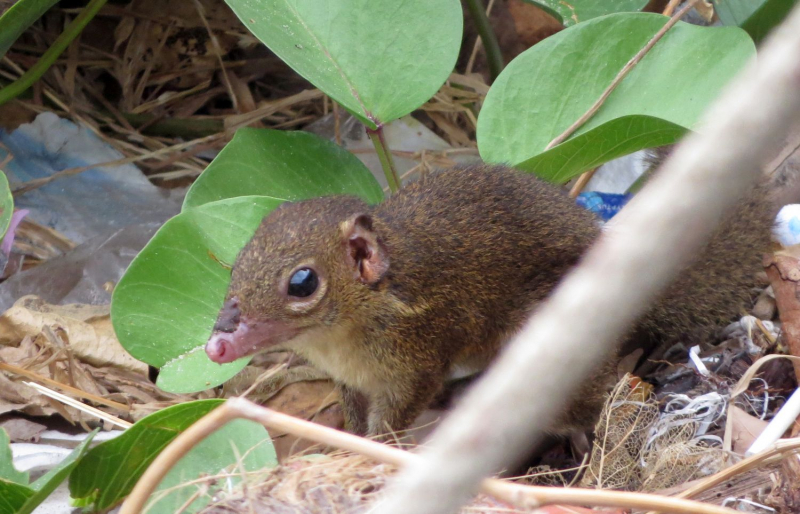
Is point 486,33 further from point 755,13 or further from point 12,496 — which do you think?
point 12,496

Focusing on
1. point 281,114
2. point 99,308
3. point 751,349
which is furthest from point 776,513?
point 281,114

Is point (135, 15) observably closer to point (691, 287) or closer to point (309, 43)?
point (309, 43)

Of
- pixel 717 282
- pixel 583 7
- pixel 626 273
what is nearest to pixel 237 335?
pixel 717 282

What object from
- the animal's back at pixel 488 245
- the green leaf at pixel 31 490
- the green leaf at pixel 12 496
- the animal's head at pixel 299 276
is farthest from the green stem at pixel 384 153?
the green leaf at pixel 12 496

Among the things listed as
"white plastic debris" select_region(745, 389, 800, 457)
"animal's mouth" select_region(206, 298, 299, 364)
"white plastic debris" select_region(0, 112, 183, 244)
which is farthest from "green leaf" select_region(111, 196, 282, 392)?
"white plastic debris" select_region(745, 389, 800, 457)

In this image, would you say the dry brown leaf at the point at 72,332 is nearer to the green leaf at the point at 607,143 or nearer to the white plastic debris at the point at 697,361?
the green leaf at the point at 607,143
